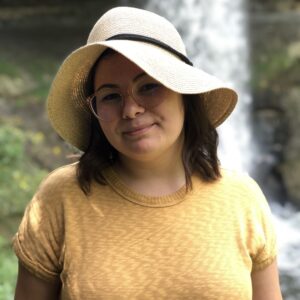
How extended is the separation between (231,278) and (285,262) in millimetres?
4056

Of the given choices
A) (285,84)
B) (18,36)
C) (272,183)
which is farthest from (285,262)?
(18,36)

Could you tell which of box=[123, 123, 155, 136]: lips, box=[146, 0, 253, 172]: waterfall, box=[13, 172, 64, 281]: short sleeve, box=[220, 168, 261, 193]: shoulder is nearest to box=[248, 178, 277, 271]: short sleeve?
box=[220, 168, 261, 193]: shoulder

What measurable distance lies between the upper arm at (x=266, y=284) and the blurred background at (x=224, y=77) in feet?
9.50

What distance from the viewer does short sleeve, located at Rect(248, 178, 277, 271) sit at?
1.19 metres

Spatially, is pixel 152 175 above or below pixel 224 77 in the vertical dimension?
above

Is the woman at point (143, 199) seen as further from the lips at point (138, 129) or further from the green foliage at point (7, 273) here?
the green foliage at point (7, 273)

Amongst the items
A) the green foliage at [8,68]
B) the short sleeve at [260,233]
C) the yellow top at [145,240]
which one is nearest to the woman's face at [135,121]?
the yellow top at [145,240]

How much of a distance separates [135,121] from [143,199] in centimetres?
17

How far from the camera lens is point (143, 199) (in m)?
1.18

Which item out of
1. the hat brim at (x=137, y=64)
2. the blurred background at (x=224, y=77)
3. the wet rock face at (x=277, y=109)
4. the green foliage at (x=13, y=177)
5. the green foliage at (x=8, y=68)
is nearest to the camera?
the hat brim at (x=137, y=64)

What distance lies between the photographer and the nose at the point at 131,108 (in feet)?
3.63

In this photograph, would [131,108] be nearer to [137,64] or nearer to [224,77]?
[137,64]

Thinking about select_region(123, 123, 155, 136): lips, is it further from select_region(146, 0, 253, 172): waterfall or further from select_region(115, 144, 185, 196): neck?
select_region(146, 0, 253, 172): waterfall

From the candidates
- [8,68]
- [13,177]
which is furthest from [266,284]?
[8,68]
